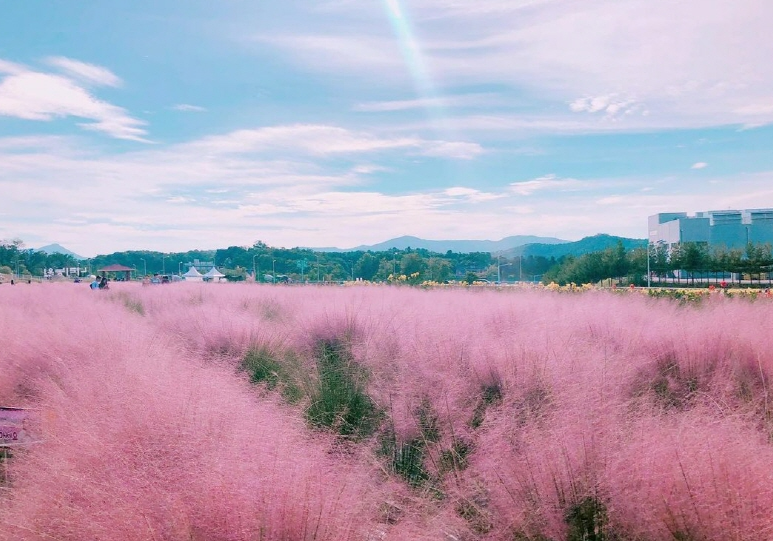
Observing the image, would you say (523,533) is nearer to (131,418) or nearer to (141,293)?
(131,418)

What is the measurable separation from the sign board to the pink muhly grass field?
121 mm

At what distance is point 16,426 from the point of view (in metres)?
3.50

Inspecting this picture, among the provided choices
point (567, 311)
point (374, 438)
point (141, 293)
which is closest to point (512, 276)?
point (141, 293)

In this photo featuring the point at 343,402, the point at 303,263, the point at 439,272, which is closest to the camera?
the point at 343,402

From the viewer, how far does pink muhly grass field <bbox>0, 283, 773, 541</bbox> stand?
224 centimetres

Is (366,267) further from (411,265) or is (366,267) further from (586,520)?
(586,520)

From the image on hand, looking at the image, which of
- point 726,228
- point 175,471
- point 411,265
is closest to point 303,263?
point 411,265

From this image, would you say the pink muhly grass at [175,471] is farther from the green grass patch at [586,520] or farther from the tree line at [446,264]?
the tree line at [446,264]

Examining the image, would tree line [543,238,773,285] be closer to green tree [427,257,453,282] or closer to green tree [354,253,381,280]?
green tree [427,257,453,282]

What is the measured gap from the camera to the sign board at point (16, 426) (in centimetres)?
338

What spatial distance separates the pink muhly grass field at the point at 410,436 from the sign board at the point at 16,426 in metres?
0.12

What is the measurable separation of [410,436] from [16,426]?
2637 millimetres

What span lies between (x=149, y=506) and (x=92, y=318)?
5940 mm

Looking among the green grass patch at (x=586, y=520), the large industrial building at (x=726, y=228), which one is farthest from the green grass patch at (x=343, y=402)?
the large industrial building at (x=726, y=228)
